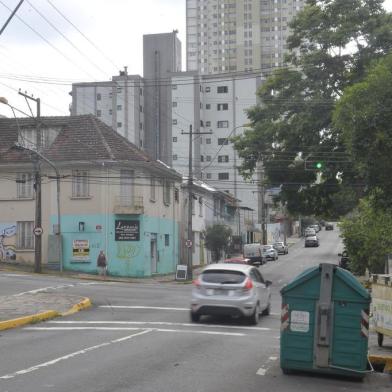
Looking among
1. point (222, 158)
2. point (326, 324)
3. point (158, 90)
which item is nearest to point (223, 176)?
point (222, 158)

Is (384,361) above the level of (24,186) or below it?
below

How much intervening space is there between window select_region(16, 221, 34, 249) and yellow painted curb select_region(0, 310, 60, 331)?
24.9 metres

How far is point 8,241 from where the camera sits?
42.9 m

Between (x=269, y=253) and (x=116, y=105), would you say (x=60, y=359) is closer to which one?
(x=269, y=253)

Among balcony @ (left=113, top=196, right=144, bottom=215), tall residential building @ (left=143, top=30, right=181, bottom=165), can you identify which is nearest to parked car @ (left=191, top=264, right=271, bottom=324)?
balcony @ (left=113, top=196, right=144, bottom=215)

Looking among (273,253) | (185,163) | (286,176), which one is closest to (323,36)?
(286,176)

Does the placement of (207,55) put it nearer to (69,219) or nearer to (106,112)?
(106,112)

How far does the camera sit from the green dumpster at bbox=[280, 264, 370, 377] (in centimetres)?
980

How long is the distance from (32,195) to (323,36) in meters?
21.0

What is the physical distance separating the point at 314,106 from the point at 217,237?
20.3 metres

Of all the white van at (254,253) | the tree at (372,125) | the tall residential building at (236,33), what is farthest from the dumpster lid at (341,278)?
the tall residential building at (236,33)

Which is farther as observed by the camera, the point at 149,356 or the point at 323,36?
the point at 323,36

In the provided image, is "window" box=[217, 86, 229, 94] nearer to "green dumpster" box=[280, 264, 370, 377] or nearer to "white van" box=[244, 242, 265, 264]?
"white van" box=[244, 242, 265, 264]

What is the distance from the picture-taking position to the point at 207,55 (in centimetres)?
16225
